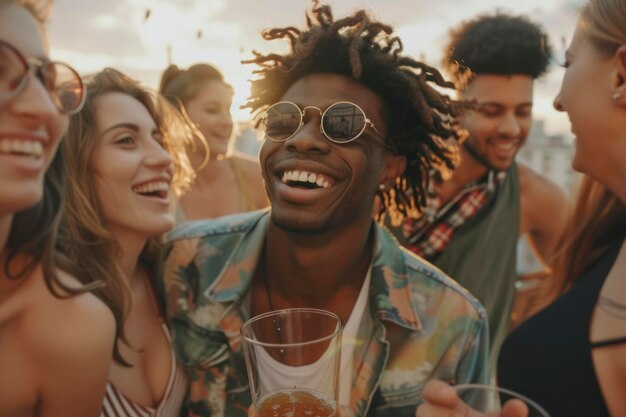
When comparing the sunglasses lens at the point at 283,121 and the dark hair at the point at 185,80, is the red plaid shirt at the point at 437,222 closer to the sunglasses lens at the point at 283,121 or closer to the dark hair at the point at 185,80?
the sunglasses lens at the point at 283,121

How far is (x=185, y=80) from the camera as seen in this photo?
3.80 metres

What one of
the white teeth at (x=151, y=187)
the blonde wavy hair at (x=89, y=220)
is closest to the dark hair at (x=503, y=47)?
the white teeth at (x=151, y=187)

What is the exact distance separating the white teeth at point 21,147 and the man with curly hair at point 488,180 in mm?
2346

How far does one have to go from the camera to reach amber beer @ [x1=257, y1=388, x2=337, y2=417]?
123cm

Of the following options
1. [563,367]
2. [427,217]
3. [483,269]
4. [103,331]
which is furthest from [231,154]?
[563,367]

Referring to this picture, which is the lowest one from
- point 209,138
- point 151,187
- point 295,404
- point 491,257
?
point 295,404

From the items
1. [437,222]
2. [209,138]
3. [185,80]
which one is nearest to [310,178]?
[437,222]

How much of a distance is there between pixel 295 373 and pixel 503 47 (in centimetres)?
263

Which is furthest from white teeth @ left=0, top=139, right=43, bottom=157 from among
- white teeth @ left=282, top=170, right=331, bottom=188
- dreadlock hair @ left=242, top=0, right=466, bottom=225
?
dreadlock hair @ left=242, top=0, right=466, bottom=225

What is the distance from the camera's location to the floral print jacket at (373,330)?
1.93m

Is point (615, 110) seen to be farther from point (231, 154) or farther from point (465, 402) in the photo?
point (231, 154)

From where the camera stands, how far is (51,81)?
123cm

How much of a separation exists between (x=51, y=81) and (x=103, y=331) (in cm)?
77

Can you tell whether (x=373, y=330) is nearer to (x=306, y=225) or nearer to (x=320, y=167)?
(x=306, y=225)
